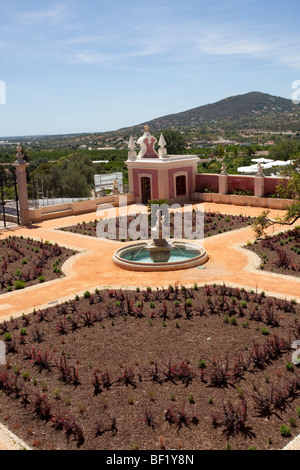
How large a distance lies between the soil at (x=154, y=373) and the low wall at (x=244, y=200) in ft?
49.4

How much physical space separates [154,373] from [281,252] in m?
9.21

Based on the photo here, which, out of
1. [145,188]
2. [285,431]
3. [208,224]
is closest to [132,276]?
[208,224]

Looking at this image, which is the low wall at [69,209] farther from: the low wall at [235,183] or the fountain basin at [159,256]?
the fountain basin at [159,256]

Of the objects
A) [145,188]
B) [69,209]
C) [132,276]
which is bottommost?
[132,276]

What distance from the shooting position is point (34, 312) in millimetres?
12656

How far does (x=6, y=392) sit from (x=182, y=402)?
11.1ft

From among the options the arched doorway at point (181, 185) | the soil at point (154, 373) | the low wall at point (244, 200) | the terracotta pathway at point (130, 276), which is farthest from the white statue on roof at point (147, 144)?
the soil at point (154, 373)

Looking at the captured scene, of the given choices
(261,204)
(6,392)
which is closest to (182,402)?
(6,392)

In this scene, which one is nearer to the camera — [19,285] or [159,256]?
[19,285]

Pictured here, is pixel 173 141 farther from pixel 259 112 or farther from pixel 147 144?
pixel 259 112

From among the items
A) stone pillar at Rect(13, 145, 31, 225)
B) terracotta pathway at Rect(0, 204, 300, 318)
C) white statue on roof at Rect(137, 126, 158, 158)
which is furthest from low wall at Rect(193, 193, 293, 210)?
stone pillar at Rect(13, 145, 31, 225)

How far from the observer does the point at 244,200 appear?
29.2 meters

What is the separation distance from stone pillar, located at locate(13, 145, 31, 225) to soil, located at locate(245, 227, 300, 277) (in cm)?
1295
